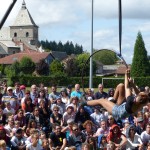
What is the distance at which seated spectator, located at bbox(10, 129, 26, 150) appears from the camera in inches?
404

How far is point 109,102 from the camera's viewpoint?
8.28 metres

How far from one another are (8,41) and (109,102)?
135619mm

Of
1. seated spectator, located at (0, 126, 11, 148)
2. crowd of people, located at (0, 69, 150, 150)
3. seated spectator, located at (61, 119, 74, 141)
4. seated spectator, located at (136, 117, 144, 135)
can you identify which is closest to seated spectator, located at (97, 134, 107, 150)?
crowd of people, located at (0, 69, 150, 150)

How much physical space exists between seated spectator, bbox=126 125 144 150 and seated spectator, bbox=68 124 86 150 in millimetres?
1101

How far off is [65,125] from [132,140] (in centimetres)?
174

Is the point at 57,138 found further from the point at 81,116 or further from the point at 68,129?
the point at 81,116

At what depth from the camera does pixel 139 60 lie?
3756 cm

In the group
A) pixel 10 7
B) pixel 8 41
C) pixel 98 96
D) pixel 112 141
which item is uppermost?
pixel 8 41

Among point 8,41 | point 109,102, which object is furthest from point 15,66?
point 8,41

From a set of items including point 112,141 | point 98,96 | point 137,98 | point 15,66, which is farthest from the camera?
point 15,66

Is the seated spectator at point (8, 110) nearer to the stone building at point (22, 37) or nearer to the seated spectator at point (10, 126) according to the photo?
the seated spectator at point (10, 126)

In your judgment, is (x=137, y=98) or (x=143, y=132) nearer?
(x=137, y=98)

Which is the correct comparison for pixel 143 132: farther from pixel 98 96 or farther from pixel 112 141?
pixel 98 96

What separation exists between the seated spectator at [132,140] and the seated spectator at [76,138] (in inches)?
43.3
